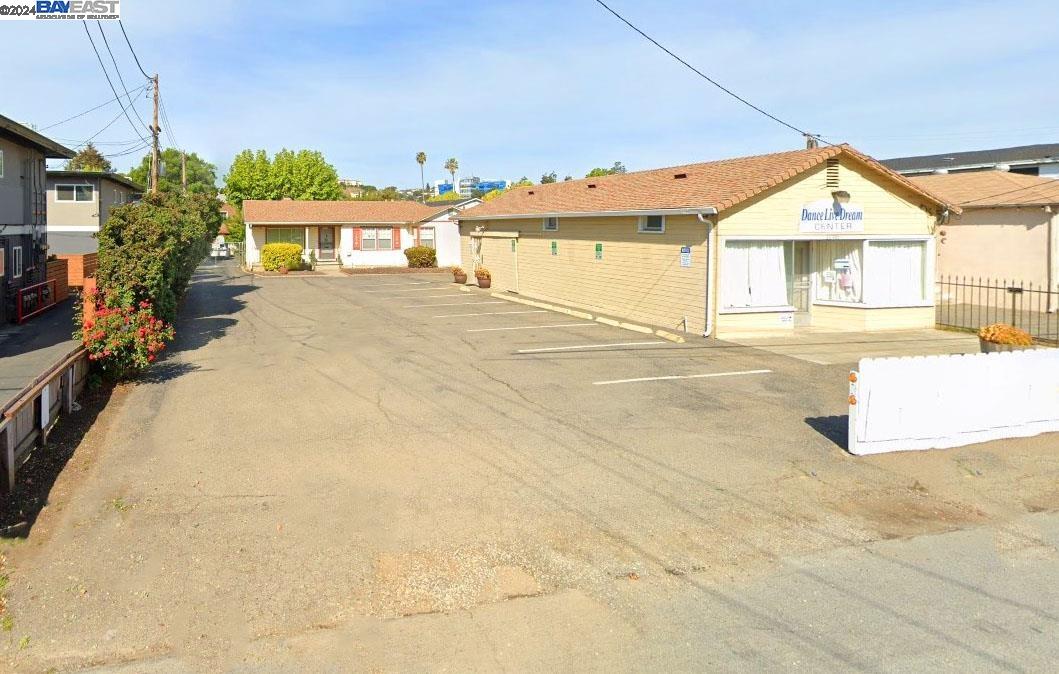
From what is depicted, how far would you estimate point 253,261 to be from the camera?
165 feet

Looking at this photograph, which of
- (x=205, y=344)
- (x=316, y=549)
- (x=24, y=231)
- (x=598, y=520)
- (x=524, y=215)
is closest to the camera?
(x=316, y=549)

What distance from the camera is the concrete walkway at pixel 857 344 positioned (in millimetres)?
17703

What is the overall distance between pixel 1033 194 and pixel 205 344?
2326cm

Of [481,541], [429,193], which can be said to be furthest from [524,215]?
[429,193]

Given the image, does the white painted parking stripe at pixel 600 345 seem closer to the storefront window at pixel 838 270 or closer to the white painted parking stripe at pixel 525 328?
the white painted parking stripe at pixel 525 328

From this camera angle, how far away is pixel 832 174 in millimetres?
21000

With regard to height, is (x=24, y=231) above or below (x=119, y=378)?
above

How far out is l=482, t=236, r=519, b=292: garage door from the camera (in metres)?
32.5

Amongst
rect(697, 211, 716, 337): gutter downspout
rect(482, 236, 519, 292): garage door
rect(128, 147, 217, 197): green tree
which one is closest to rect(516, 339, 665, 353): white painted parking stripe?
rect(697, 211, 716, 337): gutter downspout

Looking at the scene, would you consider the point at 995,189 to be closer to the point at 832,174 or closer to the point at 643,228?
the point at 832,174

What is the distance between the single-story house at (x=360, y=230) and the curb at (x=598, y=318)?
738 inches

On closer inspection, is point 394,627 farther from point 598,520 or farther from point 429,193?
point 429,193

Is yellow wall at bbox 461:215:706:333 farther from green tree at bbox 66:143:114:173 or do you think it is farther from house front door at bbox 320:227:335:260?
green tree at bbox 66:143:114:173

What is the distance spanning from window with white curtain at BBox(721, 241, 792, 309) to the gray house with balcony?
16.5 meters
